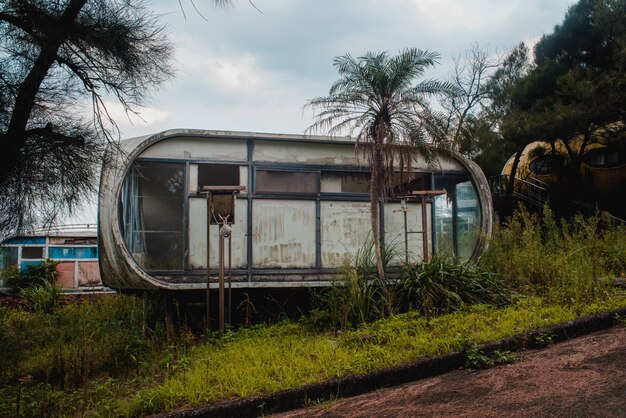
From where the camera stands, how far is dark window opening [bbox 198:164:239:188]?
26.6ft

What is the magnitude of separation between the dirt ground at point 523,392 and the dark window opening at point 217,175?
424 cm

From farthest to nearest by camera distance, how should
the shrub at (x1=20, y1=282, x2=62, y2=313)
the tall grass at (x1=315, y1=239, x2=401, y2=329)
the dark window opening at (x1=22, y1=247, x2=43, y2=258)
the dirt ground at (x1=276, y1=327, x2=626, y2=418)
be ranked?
1. the dark window opening at (x1=22, y1=247, x2=43, y2=258)
2. the shrub at (x1=20, y1=282, x2=62, y2=313)
3. the tall grass at (x1=315, y1=239, x2=401, y2=329)
4. the dirt ground at (x1=276, y1=327, x2=626, y2=418)

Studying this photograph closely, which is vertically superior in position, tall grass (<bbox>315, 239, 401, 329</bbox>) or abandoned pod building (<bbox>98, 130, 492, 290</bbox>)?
abandoned pod building (<bbox>98, 130, 492, 290</bbox>)

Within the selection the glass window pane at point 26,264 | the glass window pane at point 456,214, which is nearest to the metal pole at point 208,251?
the glass window pane at point 456,214

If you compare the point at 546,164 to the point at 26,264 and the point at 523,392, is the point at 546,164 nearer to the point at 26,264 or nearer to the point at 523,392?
the point at 523,392

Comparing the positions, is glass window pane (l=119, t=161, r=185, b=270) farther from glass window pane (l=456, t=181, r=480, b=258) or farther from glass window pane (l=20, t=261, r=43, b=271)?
glass window pane (l=20, t=261, r=43, b=271)

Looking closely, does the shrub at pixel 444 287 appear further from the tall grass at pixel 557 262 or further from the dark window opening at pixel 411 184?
the dark window opening at pixel 411 184

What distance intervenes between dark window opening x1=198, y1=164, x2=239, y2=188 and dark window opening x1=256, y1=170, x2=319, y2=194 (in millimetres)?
363

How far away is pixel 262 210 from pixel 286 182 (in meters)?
0.60

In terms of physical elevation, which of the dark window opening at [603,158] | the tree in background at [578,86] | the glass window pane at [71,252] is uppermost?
the tree in background at [578,86]

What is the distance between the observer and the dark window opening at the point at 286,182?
8289 mm

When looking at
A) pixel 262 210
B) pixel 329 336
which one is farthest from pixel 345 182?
pixel 329 336

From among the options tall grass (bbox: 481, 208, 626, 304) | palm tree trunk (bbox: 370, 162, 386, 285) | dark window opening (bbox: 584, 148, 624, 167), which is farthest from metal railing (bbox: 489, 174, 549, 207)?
palm tree trunk (bbox: 370, 162, 386, 285)

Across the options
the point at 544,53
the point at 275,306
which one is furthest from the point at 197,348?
the point at 544,53
